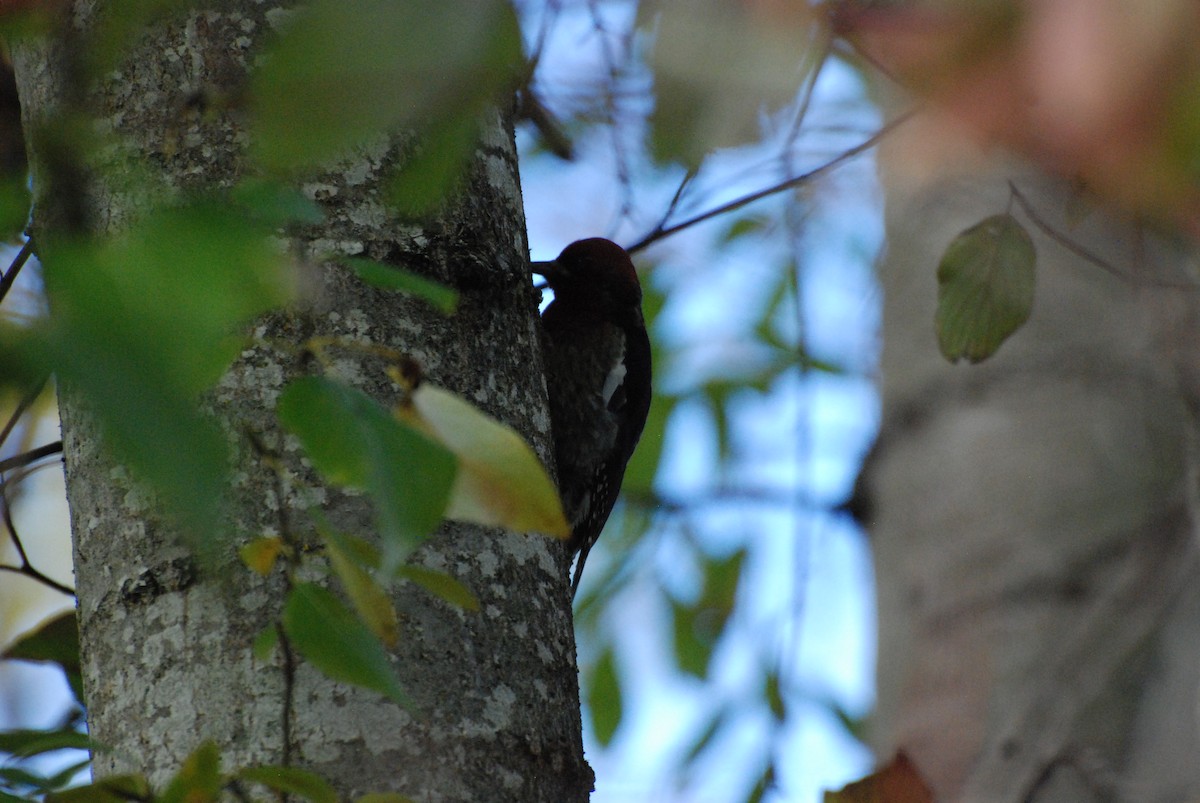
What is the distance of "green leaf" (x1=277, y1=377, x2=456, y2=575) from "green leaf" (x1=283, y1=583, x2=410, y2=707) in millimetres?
202

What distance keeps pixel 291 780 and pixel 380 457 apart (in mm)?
427

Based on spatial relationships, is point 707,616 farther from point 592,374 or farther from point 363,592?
point 363,592

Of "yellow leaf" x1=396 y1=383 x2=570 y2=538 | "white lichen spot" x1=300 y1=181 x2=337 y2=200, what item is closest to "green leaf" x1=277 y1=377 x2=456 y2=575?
"yellow leaf" x1=396 y1=383 x2=570 y2=538

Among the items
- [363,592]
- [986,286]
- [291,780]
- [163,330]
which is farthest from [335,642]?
[986,286]

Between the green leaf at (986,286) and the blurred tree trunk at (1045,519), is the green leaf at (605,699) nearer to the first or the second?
the blurred tree trunk at (1045,519)

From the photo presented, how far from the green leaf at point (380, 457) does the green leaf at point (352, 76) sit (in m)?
0.19

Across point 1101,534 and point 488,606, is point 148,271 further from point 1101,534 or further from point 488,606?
point 1101,534

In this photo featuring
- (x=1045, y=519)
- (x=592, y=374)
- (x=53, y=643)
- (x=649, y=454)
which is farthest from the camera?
(x=649, y=454)

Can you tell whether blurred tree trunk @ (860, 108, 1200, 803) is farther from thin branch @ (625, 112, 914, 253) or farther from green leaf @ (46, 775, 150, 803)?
green leaf @ (46, 775, 150, 803)

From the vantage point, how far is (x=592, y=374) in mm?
2869

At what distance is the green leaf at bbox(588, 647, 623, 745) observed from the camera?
3441 mm

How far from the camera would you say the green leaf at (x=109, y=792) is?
106cm

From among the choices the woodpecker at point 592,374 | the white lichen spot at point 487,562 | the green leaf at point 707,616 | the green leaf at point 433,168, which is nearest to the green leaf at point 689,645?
the green leaf at point 707,616

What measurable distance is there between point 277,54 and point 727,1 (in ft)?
1.48
